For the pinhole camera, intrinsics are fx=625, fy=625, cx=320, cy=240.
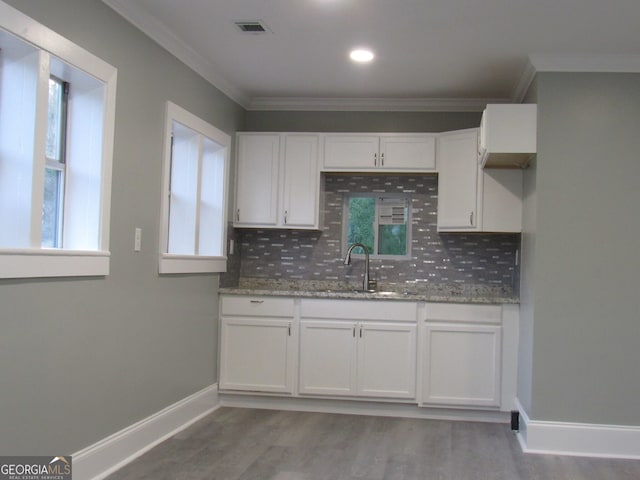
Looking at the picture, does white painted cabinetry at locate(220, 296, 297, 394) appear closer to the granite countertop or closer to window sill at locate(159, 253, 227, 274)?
the granite countertop

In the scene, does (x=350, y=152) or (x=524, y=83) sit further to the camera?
(x=350, y=152)

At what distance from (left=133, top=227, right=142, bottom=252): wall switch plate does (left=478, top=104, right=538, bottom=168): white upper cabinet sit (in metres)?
2.08

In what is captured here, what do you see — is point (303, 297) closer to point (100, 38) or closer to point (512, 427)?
point (512, 427)

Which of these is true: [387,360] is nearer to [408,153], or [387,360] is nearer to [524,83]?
[408,153]

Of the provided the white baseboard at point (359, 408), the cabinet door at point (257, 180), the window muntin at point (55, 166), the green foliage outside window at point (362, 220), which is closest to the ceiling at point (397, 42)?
the cabinet door at point (257, 180)

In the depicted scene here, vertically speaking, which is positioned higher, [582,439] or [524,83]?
[524,83]

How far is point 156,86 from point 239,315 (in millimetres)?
1768

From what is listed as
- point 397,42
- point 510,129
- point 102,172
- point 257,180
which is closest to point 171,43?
point 102,172

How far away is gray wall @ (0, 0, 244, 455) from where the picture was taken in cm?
241

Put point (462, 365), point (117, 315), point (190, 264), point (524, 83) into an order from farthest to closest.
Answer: point (462, 365), point (524, 83), point (190, 264), point (117, 315)

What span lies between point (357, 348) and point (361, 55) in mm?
1970

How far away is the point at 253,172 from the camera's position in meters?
4.80

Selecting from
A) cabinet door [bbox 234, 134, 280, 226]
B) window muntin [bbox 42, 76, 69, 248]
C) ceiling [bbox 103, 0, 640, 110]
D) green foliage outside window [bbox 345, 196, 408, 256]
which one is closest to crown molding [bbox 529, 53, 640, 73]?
ceiling [bbox 103, 0, 640, 110]

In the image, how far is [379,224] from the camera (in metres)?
4.99
